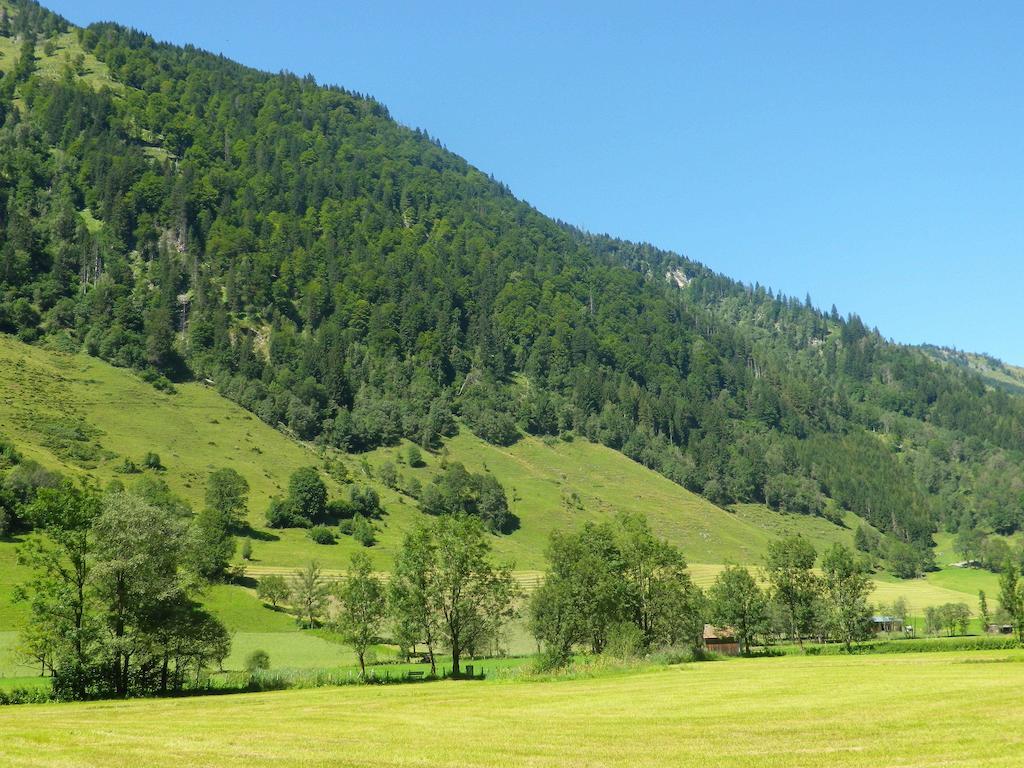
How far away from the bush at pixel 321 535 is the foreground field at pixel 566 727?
90755 millimetres

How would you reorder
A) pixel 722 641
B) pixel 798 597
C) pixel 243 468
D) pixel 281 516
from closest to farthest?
pixel 722 641 < pixel 798 597 < pixel 281 516 < pixel 243 468

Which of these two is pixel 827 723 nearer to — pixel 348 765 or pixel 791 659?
pixel 348 765

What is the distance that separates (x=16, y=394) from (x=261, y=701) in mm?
128693

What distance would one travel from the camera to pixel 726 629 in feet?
354

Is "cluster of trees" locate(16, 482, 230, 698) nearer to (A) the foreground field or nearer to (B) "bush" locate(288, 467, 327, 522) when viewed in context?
(A) the foreground field

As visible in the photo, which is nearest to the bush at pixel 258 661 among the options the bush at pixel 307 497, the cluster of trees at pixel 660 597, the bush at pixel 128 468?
the cluster of trees at pixel 660 597

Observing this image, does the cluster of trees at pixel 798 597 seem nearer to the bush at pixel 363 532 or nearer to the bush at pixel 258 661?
the bush at pixel 258 661

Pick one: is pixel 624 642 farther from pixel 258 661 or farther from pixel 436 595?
pixel 258 661

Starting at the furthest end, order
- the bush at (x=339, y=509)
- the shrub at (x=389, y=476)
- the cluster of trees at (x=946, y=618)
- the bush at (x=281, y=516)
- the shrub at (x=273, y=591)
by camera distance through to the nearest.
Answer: the shrub at (x=389, y=476)
the bush at (x=339, y=509)
the bush at (x=281, y=516)
the cluster of trees at (x=946, y=618)
the shrub at (x=273, y=591)

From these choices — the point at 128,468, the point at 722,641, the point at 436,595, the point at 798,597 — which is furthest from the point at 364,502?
the point at 436,595

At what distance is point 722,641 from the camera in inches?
4129

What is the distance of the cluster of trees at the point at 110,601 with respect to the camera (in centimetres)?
5128

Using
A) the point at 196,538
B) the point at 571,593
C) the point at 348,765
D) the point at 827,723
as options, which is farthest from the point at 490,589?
the point at 348,765

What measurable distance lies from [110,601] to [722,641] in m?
75.3
